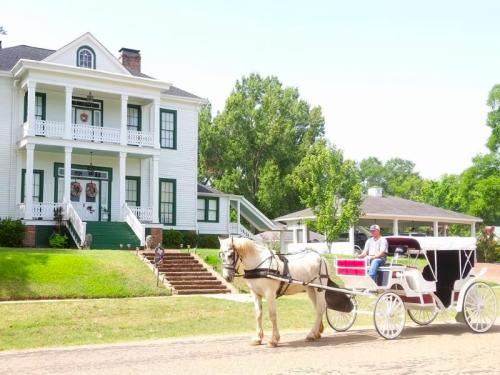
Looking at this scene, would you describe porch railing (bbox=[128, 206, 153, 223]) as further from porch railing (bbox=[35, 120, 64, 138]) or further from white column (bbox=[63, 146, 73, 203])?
porch railing (bbox=[35, 120, 64, 138])

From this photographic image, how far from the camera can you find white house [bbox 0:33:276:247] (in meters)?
27.8

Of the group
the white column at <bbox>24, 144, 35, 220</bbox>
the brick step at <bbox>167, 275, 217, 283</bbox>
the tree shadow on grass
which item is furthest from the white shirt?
the white column at <bbox>24, 144, 35, 220</bbox>

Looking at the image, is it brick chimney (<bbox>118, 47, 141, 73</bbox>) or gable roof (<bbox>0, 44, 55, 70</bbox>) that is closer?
gable roof (<bbox>0, 44, 55, 70</bbox>)

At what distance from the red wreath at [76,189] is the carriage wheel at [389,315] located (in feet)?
70.8

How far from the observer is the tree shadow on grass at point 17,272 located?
1769cm

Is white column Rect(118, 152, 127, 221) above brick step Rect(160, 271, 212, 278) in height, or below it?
above

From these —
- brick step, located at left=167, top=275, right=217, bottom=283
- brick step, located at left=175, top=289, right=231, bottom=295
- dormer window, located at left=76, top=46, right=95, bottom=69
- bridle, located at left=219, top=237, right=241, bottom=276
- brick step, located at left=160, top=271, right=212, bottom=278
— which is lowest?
brick step, located at left=175, top=289, right=231, bottom=295

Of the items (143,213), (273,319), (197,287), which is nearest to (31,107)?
(143,213)

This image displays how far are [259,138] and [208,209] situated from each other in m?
21.6

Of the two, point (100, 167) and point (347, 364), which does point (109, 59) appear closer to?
point (100, 167)

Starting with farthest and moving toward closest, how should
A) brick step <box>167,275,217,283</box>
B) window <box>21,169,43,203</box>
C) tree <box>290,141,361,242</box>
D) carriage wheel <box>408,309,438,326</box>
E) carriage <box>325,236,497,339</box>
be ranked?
tree <box>290,141,361,242</box>, window <box>21,169,43,203</box>, brick step <box>167,275,217,283</box>, carriage wheel <box>408,309,438,326</box>, carriage <box>325,236,497,339</box>

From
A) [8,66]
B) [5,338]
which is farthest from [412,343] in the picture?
[8,66]

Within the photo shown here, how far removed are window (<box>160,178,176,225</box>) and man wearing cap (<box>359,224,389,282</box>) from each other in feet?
70.0

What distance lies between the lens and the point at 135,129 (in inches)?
1264
